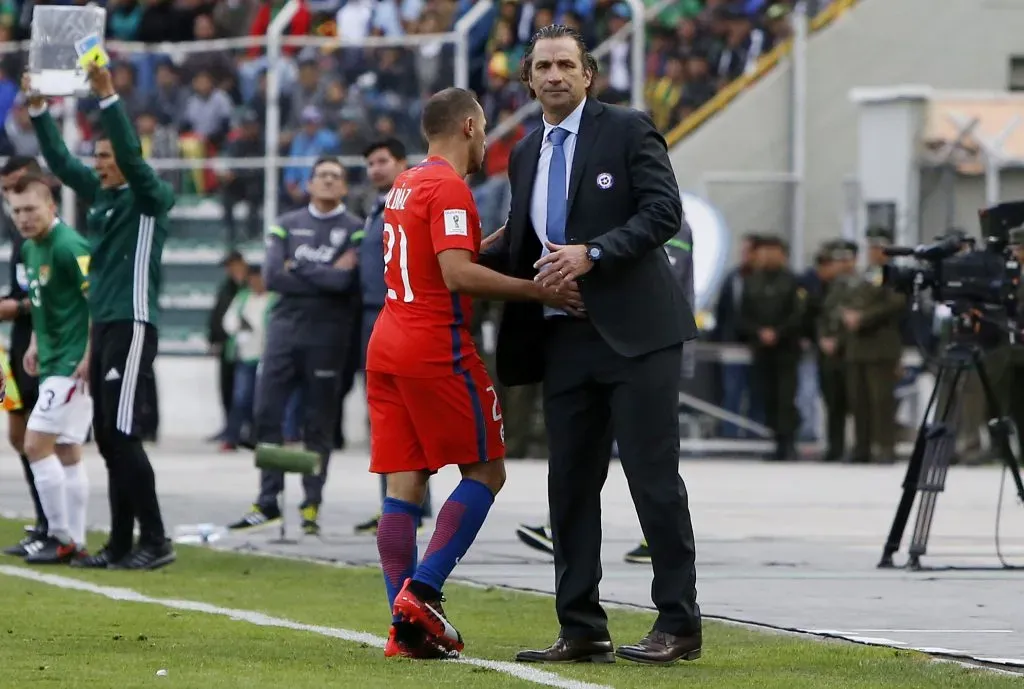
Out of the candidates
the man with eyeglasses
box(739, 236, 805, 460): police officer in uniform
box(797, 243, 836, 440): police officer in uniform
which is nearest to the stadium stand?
box(739, 236, 805, 460): police officer in uniform

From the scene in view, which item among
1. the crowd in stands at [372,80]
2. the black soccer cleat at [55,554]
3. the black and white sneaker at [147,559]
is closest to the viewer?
the black and white sneaker at [147,559]

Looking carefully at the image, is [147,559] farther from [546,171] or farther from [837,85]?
[837,85]

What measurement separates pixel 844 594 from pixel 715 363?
41.2 feet

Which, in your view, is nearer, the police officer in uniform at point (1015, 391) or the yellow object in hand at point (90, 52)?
the yellow object in hand at point (90, 52)

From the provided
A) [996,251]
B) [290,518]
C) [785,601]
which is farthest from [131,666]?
[290,518]

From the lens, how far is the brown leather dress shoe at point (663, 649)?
7.67 meters

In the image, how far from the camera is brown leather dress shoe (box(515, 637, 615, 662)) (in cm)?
775

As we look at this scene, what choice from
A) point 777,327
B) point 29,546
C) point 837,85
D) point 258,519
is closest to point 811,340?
point 777,327

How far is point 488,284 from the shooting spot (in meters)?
7.70

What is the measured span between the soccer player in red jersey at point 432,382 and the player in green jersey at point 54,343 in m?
3.80

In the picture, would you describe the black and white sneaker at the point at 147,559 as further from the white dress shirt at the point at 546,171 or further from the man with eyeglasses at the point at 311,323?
the white dress shirt at the point at 546,171

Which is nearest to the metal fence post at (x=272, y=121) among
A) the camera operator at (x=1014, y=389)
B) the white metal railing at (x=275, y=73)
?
the white metal railing at (x=275, y=73)

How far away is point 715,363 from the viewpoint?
74.6ft

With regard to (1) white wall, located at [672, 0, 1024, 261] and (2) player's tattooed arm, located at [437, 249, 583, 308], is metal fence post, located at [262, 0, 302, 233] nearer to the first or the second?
(1) white wall, located at [672, 0, 1024, 261]
